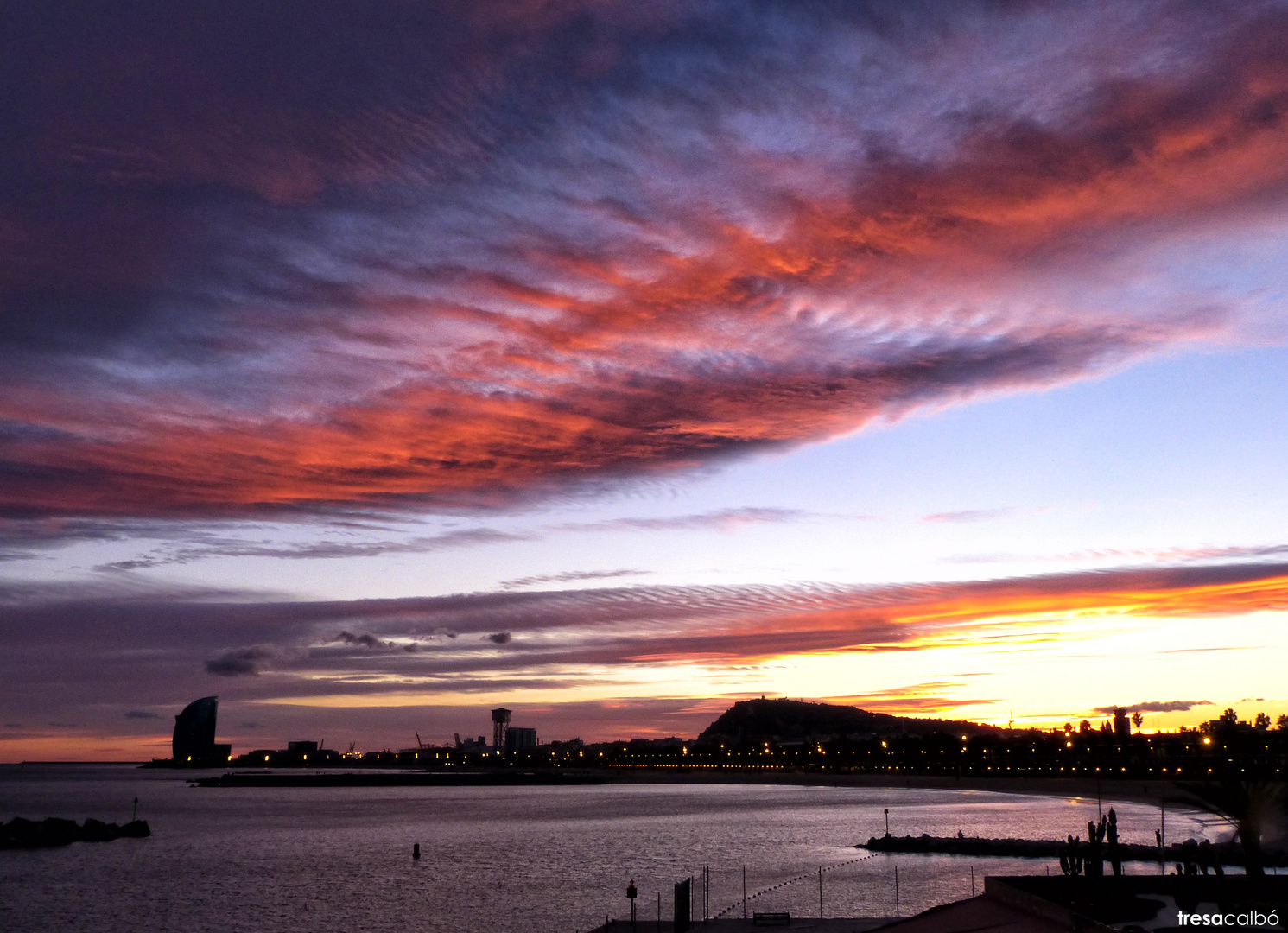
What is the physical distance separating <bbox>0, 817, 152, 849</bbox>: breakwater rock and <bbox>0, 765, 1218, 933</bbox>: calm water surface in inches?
189

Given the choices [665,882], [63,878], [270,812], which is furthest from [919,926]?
[270,812]

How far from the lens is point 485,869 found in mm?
91438

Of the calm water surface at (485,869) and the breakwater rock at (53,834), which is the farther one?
the breakwater rock at (53,834)

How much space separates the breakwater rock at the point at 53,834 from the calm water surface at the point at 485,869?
15.8ft

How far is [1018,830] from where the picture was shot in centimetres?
11825

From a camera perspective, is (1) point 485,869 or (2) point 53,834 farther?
(2) point 53,834

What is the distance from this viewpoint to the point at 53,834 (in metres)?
127

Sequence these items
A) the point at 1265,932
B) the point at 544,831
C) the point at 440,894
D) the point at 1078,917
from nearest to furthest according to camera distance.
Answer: the point at 1265,932
the point at 1078,917
the point at 440,894
the point at 544,831

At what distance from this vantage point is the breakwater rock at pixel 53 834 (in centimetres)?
12388

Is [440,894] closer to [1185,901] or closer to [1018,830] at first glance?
[1185,901]

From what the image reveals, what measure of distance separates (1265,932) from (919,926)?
13.2 metres

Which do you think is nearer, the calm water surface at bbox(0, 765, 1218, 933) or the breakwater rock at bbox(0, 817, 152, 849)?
the calm water surface at bbox(0, 765, 1218, 933)

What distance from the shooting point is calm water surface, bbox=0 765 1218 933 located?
221 feet

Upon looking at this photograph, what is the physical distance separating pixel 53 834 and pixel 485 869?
69869 mm
